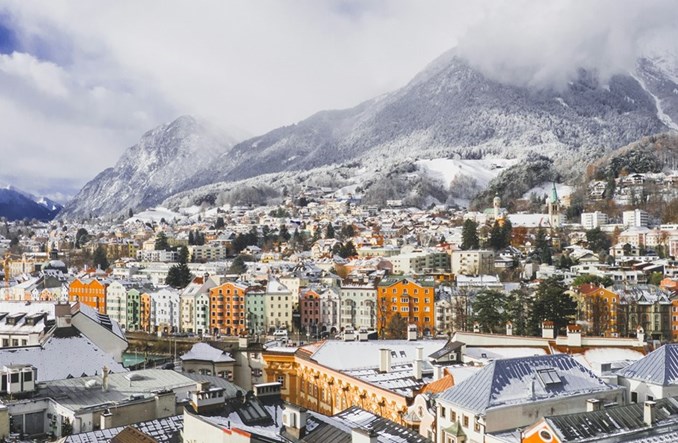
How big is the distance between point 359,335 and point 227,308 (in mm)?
35510

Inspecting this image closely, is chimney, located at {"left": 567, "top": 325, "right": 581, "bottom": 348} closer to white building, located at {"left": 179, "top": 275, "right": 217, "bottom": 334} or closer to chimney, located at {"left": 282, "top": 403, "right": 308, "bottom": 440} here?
chimney, located at {"left": 282, "top": 403, "right": 308, "bottom": 440}

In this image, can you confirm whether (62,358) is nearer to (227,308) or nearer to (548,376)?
(548,376)

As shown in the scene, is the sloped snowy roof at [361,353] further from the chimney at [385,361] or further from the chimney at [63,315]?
the chimney at [63,315]

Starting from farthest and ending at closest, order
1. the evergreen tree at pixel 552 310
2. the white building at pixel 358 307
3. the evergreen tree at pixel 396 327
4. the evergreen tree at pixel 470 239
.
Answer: the evergreen tree at pixel 470 239 < the white building at pixel 358 307 < the evergreen tree at pixel 396 327 < the evergreen tree at pixel 552 310

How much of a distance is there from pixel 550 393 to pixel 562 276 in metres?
54.9

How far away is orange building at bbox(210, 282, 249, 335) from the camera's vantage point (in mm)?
67750

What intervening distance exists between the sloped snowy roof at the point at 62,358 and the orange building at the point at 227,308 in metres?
39.9

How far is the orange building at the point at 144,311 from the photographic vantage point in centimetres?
7275

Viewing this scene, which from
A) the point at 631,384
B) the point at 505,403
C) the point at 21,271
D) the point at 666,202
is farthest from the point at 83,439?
the point at 666,202

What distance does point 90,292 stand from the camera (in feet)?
248

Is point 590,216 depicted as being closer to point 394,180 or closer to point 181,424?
point 394,180

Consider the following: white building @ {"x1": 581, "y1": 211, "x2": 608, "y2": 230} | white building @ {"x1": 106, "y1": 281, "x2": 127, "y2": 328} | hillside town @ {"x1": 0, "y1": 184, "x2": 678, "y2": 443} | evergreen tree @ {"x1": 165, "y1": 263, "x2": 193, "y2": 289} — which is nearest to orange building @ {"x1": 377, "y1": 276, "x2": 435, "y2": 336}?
hillside town @ {"x1": 0, "y1": 184, "x2": 678, "y2": 443}

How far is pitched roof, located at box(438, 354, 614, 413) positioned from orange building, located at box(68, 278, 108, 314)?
201 ft

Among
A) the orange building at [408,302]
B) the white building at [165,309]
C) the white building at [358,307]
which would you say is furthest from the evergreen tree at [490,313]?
the white building at [165,309]
